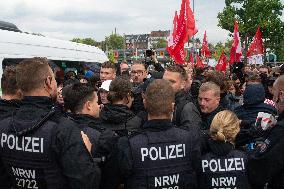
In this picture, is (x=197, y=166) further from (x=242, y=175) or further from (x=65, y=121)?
(x=65, y=121)

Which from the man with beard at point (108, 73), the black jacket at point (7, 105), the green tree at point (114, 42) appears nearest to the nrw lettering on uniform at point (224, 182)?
the black jacket at point (7, 105)

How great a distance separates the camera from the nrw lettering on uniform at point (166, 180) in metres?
2.98

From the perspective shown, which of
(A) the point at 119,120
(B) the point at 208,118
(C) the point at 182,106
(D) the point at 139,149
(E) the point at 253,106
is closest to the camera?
(D) the point at 139,149

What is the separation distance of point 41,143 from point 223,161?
155 cm

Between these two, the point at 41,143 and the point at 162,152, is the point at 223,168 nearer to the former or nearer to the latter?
the point at 162,152

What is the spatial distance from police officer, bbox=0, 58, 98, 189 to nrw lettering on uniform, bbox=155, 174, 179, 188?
517mm

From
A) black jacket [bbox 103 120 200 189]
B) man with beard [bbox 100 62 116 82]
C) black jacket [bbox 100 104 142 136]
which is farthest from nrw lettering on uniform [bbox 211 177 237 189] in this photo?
A: man with beard [bbox 100 62 116 82]

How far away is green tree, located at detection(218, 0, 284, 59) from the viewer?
3959 centimetres

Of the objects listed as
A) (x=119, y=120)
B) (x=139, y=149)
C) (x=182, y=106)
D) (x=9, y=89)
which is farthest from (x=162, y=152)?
(x=9, y=89)

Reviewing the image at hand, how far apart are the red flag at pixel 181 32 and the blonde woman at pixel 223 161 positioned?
19.3 ft

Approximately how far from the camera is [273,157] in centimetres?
280

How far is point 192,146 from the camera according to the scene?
3.13m

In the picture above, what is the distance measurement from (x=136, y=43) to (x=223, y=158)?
172m

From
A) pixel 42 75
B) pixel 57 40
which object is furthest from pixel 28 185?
pixel 57 40
